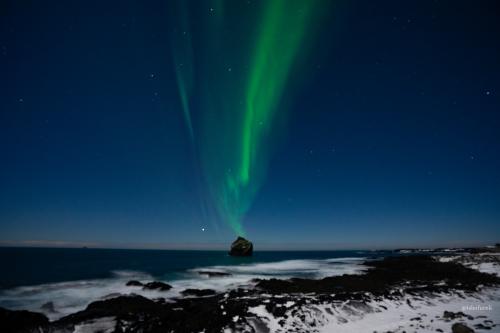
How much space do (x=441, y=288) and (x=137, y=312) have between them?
756 inches

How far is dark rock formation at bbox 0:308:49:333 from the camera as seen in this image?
11.5 m

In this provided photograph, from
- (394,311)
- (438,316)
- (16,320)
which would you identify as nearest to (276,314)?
(394,311)

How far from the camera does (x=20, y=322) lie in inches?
476

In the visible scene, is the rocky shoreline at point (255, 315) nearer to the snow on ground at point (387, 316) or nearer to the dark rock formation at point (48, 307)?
the snow on ground at point (387, 316)

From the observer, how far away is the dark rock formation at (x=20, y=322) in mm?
11492

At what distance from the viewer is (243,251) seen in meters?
91.9

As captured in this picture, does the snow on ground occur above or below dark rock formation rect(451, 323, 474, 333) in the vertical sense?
below

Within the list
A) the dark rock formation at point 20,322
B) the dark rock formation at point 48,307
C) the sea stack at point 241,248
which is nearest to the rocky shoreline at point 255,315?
the dark rock formation at point 20,322

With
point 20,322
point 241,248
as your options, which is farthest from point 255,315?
point 241,248

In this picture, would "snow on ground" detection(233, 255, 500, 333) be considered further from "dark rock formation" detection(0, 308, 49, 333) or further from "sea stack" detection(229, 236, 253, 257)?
"sea stack" detection(229, 236, 253, 257)

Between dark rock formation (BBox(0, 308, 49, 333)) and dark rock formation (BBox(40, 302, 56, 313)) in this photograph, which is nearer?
dark rock formation (BBox(0, 308, 49, 333))

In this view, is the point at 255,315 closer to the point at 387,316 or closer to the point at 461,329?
the point at 387,316

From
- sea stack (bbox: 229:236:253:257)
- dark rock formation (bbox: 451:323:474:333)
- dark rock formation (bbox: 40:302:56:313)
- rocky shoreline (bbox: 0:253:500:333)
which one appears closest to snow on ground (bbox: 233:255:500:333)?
rocky shoreline (bbox: 0:253:500:333)

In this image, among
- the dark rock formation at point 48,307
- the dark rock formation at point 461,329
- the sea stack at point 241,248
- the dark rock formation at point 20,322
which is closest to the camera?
the dark rock formation at point 461,329
